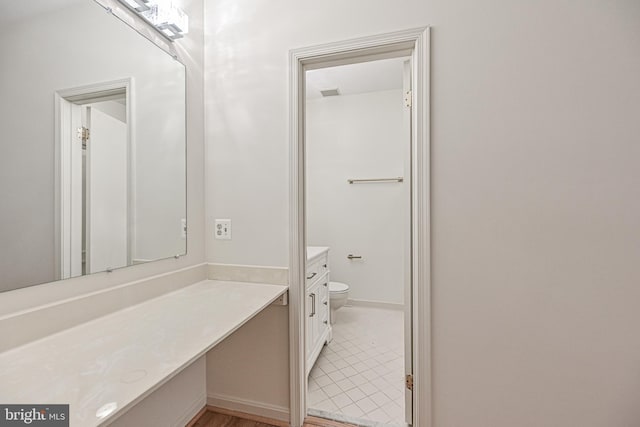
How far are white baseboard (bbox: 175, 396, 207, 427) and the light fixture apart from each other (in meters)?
1.98

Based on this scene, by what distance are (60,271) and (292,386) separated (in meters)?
1.19

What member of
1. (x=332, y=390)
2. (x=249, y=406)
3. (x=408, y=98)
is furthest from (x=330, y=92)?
(x=249, y=406)

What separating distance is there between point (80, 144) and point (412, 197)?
1436mm

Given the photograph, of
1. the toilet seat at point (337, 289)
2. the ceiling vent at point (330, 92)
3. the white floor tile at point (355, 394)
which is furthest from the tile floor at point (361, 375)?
Result: the ceiling vent at point (330, 92)

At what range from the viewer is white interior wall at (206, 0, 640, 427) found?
1174mm

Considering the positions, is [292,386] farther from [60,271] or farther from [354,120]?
[354,120]

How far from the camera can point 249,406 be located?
5.31 feet

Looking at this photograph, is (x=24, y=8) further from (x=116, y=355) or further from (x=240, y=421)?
(x=240, y=421)

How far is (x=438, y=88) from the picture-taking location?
1.33 metres

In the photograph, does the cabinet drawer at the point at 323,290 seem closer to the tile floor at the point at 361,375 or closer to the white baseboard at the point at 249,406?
the tile floor at the point at 361,375

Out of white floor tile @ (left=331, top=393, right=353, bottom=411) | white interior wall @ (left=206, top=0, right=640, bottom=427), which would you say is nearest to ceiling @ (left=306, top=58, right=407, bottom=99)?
white interior wall @ (left=206, top=0, right=640, bottom=427)

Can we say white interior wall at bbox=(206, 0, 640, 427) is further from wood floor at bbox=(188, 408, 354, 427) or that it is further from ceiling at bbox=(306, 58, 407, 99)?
ceiling at bbox=(306, 58, 407, 99)

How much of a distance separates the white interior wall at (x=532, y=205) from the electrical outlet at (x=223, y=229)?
3.66 feet

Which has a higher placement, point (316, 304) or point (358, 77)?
point (358, 77)
